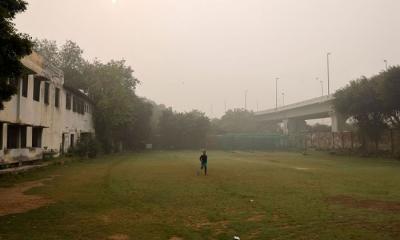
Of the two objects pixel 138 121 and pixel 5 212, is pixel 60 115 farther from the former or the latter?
pixel 138 121

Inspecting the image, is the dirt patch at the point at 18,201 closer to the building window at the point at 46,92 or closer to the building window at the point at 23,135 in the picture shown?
the building window at the point at 23,135

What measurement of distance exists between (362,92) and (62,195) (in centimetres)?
4079

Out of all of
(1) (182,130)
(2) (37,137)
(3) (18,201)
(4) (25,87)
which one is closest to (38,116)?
(2) (37,137)

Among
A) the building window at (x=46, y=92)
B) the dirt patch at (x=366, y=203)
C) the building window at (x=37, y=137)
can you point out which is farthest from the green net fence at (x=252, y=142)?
the dirt patch at (x=366, y=203)

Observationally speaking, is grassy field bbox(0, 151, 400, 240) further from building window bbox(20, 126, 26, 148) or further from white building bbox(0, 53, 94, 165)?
building window bbox(20, 126, 26, 148)

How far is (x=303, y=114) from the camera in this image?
79500 millimetres

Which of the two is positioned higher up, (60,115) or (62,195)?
(60,115)

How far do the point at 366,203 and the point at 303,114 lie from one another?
219ft

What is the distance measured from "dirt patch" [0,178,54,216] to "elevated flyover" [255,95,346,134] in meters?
50.0

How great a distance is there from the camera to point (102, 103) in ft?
176

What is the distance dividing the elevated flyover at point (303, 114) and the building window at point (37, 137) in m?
42.2

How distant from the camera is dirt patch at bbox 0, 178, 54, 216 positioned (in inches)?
525

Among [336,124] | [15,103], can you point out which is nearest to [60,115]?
[15,103]

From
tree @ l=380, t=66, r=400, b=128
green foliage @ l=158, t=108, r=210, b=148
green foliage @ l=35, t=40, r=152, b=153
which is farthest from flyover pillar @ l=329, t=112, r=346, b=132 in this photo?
green foliage @ l=35, t=40, r=152, b=153
